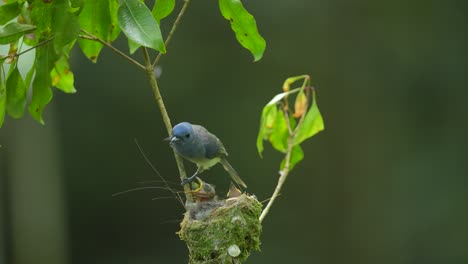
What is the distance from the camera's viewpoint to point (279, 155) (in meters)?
9.19

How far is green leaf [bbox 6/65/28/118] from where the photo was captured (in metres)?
2.54

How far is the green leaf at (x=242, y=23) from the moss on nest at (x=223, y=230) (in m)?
0.58

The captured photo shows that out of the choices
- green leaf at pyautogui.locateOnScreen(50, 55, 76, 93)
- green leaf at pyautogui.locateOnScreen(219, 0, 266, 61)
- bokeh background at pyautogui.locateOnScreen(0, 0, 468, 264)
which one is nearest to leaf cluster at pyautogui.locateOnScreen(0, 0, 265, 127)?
green leaf at pyautogui.locateOnScreen(219, 0, 266, 61)

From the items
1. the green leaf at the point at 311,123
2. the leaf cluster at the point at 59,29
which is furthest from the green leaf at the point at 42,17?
the green leaf at the point at 311,123

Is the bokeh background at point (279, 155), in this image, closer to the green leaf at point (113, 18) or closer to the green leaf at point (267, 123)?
the green leaf at point (267, 123)

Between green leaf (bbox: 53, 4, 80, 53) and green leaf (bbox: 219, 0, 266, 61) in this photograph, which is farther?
green leaf (bbox: 219, 0, 266, 61)

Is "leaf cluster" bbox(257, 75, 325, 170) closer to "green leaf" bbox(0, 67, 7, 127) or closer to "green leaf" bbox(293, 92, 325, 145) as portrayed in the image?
"green leaf" bbox(293, 92, 325, 145)

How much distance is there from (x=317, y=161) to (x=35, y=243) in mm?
3592

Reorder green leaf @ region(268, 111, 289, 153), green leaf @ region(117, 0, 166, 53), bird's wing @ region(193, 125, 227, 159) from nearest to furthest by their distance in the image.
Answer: green leaf @ region(117, 0, 166, 53)
green leaf @ region(268, 111, 289, 153)
bird's wing @ region(193, 125, 227, 159)

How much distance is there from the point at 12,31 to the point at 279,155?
6.92 meters

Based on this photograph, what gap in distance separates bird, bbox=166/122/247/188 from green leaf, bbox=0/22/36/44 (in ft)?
3.49

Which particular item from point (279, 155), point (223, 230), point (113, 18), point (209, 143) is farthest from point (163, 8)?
point (279, 155)

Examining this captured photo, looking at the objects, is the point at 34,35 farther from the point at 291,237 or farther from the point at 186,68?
the point at 291,237

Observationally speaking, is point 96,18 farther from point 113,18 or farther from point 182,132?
point 182,132
